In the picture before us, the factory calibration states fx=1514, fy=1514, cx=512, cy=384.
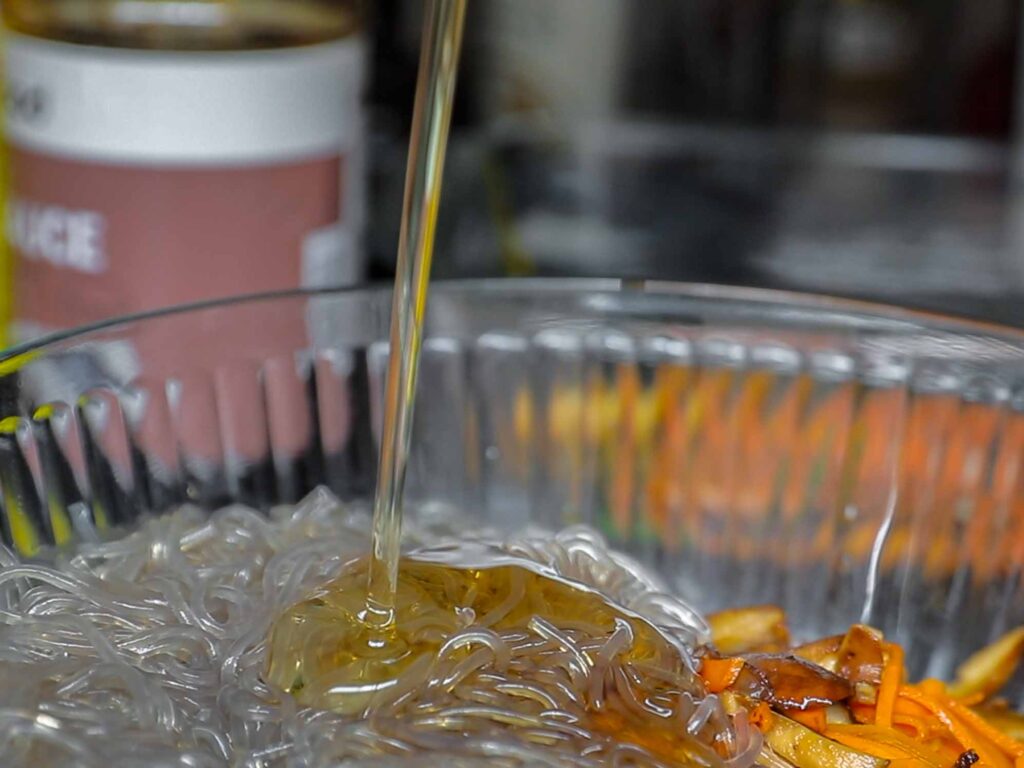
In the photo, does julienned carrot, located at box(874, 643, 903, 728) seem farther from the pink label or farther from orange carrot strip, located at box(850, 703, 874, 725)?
the pink label

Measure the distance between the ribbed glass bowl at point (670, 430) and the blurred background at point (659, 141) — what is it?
4.4 inches

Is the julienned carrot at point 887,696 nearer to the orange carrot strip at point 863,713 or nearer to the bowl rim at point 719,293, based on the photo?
Answer: the orange carrot strip at point 863,713

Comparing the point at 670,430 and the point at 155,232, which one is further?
the point at 155,232

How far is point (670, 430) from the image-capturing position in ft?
2.14

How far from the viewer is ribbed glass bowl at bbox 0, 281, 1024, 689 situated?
2.02 feet

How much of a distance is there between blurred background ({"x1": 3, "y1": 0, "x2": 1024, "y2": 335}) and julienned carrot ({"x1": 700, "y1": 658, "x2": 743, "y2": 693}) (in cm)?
26

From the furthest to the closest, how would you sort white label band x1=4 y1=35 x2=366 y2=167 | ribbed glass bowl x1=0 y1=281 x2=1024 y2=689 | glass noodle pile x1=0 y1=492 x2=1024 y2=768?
white label band x1=4 y1=35 x2=366 y2=167
ribbed glass bowl x1=0 y1=281 x2=1024 y2=689
glass noodle pile x1=0 y1=492 x2=1024 y2=768

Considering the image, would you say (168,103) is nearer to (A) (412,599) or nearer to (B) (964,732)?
(A) (412,599)

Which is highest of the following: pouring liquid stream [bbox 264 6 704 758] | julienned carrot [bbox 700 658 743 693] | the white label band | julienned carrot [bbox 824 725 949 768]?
the white label band

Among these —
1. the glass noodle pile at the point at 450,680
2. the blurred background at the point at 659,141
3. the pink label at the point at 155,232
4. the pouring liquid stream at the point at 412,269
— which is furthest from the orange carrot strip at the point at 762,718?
the pink label at the point at 155,232

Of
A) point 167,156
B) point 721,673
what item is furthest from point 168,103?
point 721,673

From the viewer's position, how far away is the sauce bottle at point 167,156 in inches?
30.6

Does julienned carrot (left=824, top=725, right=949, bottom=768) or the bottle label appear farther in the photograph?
the bottle label

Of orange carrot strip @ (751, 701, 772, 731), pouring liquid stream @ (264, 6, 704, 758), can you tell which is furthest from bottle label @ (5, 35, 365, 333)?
orange carrot strip @ (751, 701, 772, 731)
